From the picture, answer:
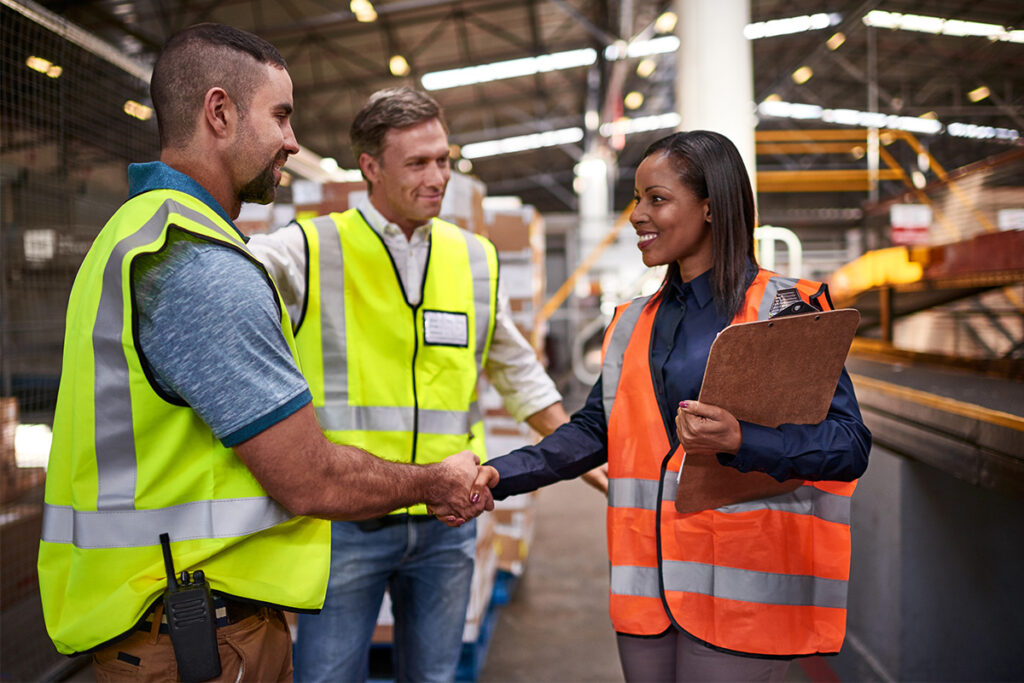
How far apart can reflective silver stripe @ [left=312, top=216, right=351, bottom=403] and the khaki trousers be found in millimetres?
674

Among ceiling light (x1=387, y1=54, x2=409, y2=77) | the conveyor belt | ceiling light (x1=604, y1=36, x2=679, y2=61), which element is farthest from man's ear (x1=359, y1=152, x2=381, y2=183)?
ceiling light (x1=387, y1=54, x2=409, y2=77)

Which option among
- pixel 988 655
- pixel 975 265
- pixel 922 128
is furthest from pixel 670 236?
pixel 922 128

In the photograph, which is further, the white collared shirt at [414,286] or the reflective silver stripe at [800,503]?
the white collared shirt at [414,286]

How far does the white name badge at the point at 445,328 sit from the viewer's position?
209 cm

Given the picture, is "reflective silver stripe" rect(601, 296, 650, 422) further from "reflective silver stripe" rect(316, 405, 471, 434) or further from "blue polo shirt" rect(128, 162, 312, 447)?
"blue polo shirt" rect(128, 162, 312, 447)

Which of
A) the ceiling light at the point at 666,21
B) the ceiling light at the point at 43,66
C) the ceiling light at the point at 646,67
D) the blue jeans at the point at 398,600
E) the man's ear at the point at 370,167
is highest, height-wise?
the ceiling light at the point at 646,67

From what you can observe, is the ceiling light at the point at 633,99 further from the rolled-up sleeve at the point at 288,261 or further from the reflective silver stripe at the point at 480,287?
the rolled-up sleeve at the point at 288,261

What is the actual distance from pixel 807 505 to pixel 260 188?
1.39m

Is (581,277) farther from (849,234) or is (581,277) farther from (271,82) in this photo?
(271,82)

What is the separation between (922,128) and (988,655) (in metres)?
10.6

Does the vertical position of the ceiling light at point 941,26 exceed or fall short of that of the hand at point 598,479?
it exceeds it

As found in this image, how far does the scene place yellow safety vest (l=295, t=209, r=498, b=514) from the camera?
1.99 m

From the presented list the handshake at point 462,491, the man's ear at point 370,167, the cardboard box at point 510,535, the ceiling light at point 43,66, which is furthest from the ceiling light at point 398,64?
the handshake at point 462,491

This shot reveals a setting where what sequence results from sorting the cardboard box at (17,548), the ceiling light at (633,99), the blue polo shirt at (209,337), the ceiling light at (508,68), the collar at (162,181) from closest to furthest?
the blue polo shirt at (209,337)
the collar at (162,181)
the cardboard box at (17,548)
the ceiling light at (508,68)
the ceiling light at (633,99)
